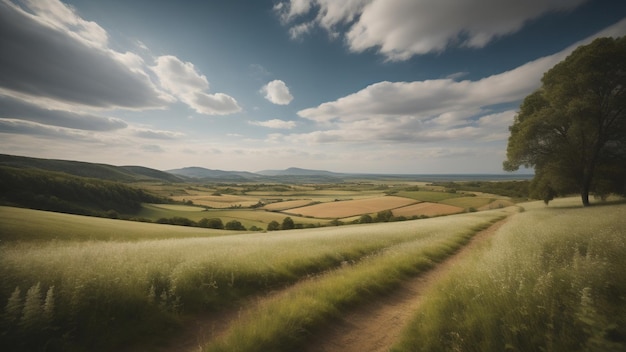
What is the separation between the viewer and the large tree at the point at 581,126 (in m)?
16.4

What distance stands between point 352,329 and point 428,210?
63.2m

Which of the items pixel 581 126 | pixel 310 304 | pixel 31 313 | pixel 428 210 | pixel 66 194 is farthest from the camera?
pixel 66 194

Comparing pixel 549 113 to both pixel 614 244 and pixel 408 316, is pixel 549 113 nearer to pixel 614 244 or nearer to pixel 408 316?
pixel 614 244

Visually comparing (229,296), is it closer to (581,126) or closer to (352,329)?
(352,329)

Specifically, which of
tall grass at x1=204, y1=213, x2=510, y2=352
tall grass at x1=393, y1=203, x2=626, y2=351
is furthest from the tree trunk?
tall grass at x1=393, y1=203, x2=626, y2=351

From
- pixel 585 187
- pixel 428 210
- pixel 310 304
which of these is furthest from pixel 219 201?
pixel 310 304

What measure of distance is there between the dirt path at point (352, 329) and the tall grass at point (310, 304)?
1.03 feet

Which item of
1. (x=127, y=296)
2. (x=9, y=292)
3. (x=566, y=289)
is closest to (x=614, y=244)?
(x=566, y=289)

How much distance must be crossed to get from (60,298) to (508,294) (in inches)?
363

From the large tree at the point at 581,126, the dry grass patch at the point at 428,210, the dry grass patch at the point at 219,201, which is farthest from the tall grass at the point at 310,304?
the dry grass patch at the point at 219,201

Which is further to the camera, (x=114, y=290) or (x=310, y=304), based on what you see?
(x=310, y=304)

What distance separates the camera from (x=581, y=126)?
1719cm

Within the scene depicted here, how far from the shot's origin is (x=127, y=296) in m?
5.59

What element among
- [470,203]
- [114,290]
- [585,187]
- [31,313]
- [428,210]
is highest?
[585,187]
